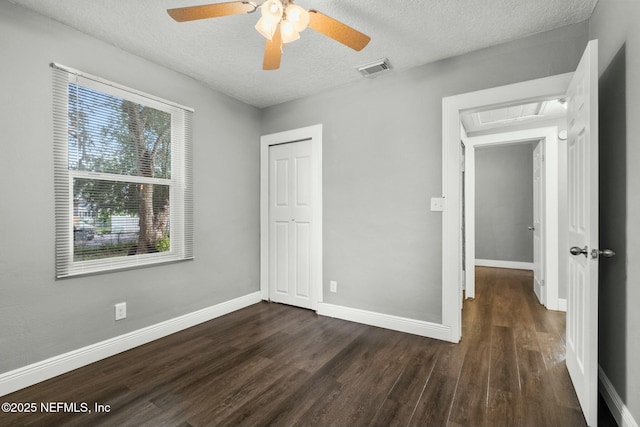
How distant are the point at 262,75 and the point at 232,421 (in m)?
2.77

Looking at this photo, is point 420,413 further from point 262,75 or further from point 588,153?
point 262,75

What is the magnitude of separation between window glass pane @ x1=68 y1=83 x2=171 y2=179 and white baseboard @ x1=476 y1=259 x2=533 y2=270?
6427 millimetres

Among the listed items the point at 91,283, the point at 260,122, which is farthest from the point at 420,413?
the point at 260,122

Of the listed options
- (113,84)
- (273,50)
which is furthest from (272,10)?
(113,84)

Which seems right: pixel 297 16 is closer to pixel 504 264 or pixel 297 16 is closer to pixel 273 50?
pixel 273 50

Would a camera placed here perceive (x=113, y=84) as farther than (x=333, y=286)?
No

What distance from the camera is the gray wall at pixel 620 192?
4.76 ft

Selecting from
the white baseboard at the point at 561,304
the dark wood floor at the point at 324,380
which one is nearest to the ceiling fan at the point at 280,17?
the dark wood floor at the point at 324,380

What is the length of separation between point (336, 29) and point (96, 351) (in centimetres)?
275

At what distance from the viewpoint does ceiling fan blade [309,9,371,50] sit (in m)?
1.59

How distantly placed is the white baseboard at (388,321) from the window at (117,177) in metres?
1.55

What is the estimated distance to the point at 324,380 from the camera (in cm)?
202

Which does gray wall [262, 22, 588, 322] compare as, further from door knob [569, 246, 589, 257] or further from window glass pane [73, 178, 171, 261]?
window glass pane [73, 178, 171, 261]

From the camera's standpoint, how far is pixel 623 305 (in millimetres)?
1582
